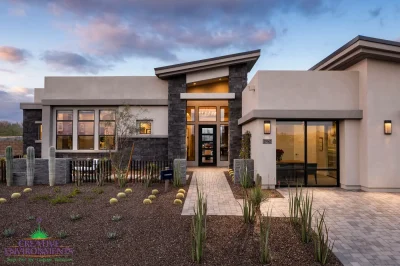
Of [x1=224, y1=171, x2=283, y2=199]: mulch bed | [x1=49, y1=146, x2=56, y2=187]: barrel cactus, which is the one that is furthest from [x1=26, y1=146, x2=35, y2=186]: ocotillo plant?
[x1=224, y1=171, x2=283, y2=199]: mulch bed

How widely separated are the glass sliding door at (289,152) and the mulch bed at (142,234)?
13.9ft

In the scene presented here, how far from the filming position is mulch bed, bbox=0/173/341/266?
159 inches

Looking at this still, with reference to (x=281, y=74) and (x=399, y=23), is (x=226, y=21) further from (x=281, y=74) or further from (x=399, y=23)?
(x=399, y=23)

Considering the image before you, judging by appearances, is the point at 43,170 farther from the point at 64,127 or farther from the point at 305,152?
the point at 305,152

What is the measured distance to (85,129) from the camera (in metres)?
14.8

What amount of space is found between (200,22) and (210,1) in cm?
380

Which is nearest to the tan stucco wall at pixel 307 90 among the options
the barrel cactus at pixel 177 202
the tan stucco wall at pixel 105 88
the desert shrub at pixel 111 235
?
the barrel cactus at pixel 177 202

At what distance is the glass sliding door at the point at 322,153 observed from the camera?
9.87 meters

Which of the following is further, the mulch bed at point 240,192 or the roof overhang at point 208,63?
the roof overhang at point 208,63

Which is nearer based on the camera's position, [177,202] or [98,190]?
[177,202]

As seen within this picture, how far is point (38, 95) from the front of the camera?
17.4 m

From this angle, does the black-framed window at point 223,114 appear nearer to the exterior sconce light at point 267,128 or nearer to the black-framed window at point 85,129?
the exterior sconce light at point 267,128

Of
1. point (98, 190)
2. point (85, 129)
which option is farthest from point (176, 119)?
point (98, 190)

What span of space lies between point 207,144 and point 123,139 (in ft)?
17.1
